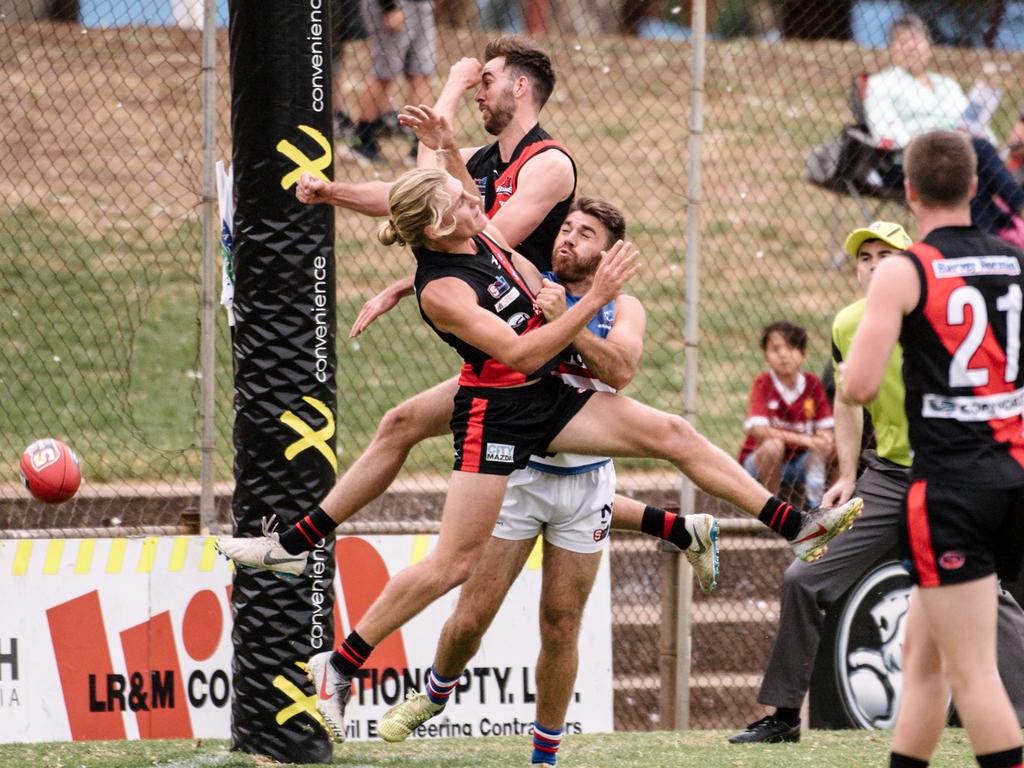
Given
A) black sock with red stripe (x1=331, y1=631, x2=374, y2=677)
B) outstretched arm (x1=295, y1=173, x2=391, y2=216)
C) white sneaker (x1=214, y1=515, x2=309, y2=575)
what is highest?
outstretched arm (x1=295, y1=173, x2=391, y2=216)

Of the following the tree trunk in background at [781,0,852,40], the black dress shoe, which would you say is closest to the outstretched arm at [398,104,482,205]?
the black dress shoe

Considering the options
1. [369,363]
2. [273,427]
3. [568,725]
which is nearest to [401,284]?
[273,427]

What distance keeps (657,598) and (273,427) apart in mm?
3320

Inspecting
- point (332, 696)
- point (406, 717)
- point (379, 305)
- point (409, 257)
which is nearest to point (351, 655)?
point (332, 696)

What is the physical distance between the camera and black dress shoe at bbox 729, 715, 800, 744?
6.74 meters

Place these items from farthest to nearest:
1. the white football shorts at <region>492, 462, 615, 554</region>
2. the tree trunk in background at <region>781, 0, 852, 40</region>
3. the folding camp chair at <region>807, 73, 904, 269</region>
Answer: the folding camp chair at <region>807, 73, 904, 269</region> → the tree trunk in background at <region>781, 0, 852, 40</region> → the white football shorts at <region>492, 462, 615, 554</region>

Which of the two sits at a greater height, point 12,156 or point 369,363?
point 12,156

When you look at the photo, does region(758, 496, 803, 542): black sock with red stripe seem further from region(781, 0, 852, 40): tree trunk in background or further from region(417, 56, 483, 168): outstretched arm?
region(781, 0, 852, 40): tree trunk in background

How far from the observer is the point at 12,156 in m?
8.23

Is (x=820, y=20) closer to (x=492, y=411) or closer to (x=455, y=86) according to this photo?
(x=455, y=86)

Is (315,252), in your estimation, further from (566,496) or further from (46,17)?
(46,17)

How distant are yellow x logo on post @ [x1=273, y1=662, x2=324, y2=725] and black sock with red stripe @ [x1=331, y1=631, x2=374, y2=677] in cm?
48

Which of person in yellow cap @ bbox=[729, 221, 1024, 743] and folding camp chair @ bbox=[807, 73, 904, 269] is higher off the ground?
folding camp chair @ bbox=[807, 73, 904, 269]

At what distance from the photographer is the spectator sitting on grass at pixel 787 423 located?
8320 mm
